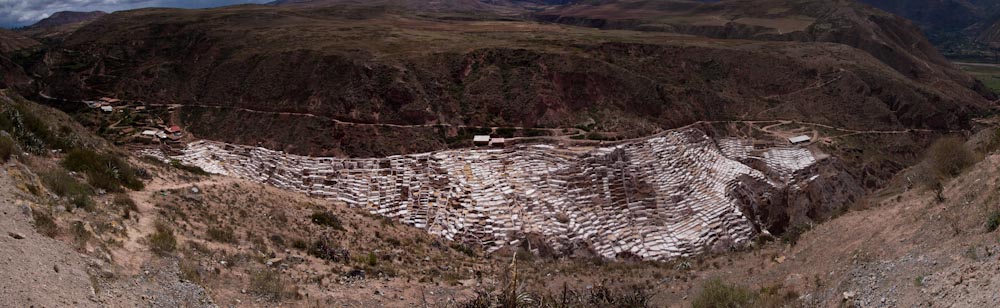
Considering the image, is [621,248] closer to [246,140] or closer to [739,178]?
[739,178]

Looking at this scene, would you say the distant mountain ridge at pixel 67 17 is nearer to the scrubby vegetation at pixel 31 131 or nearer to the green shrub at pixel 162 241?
the scrubby vegetation at pixel 31 131

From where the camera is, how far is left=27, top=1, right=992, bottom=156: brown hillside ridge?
1681 inches

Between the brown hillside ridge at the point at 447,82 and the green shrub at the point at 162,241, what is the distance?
22523 mm

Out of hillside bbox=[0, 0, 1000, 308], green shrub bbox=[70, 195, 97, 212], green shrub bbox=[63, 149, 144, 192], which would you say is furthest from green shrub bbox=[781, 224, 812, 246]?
green shrub bbox=[63, 149, 144, 192]

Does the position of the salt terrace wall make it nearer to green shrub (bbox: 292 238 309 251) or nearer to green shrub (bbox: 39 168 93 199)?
green shrub (bbox: 292 238 309 251)

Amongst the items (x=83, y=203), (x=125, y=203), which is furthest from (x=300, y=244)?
(x=83, y=203)

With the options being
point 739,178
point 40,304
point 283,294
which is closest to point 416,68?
point 739,178

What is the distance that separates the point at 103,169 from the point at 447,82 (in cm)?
3002

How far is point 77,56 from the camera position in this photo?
2296 inches

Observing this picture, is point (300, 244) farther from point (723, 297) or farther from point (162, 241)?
point (723, 297)

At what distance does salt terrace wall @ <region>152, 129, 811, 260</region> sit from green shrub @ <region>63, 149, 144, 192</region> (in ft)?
44.8

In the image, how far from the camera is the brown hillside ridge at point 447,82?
140 feet

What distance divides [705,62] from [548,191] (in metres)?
30.7

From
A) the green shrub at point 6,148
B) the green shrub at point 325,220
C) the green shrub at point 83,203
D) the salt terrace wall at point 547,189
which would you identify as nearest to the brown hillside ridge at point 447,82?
the salt terrace wall at point 547,189
